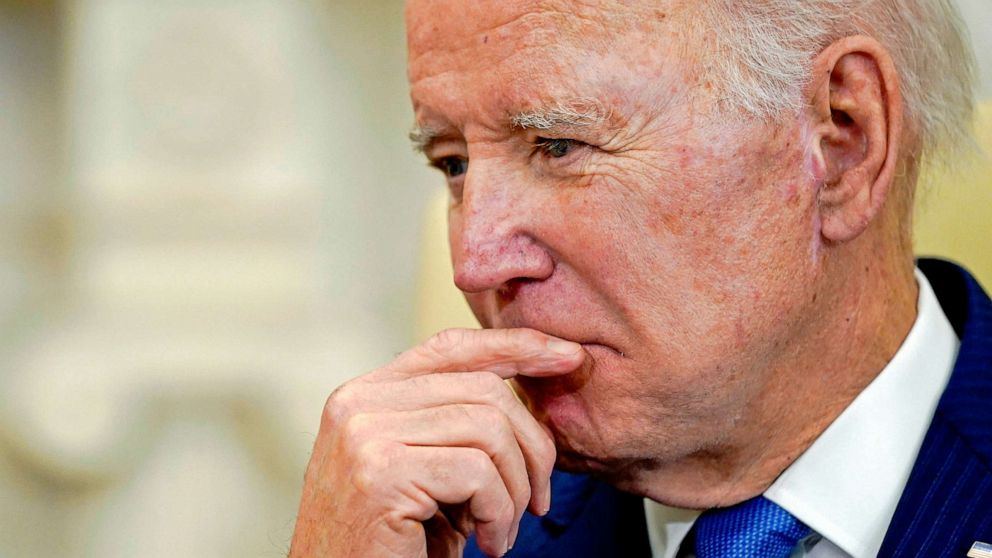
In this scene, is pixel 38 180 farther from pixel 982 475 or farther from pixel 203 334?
pixel 982 475

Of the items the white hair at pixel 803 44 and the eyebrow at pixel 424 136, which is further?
the eyebrow at pixel 424 136

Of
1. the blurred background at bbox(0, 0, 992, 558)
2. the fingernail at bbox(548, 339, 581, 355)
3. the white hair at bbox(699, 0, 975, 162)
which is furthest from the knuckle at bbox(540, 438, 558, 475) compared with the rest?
the blurred background at bbox(0, 0, 992, 558)

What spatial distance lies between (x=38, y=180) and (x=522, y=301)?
283 cm

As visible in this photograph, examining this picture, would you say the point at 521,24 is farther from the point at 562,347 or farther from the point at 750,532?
the point at 750,532

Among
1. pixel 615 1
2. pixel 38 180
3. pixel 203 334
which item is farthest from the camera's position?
pixel 38 180

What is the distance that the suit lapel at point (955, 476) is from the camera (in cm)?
127

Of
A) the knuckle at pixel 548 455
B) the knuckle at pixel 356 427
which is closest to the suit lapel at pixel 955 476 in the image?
the knuckle at pixel 548 455

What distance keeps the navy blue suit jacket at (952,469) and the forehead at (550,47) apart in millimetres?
559

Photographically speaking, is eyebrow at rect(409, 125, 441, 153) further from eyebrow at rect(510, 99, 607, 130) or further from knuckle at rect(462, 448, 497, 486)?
knuckle at rect(462, 448, 497, 486)

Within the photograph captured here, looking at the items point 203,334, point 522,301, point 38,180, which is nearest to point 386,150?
point 203,334

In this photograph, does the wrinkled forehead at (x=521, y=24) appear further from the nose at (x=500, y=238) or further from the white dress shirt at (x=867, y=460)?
the white dress shirt at (x=867, y=460)

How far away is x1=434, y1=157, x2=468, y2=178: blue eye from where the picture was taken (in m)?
1.47

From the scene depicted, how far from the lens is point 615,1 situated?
1.21m

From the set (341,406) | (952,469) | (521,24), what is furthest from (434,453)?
(952,469)
